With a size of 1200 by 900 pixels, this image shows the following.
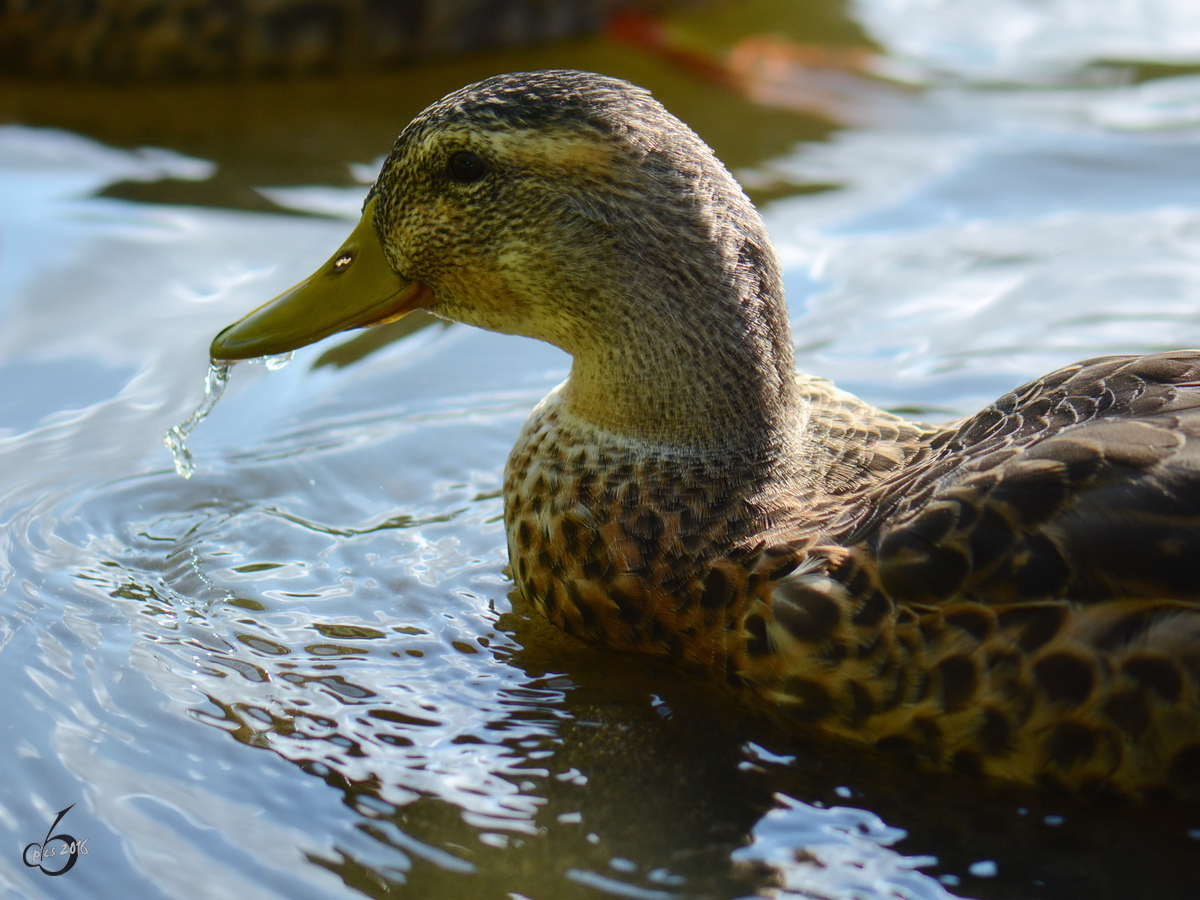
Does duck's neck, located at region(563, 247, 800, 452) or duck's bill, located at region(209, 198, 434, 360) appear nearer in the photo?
duck's neck, located at region(563, 247, 800, 452)

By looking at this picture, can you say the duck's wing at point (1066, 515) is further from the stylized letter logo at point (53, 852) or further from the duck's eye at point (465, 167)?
the stylized letter logo at point (53, 852)

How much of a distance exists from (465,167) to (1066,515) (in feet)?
5.22

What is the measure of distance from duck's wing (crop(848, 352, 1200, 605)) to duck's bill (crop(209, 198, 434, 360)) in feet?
4.49

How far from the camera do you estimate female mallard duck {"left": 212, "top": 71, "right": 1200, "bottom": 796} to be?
2887mm

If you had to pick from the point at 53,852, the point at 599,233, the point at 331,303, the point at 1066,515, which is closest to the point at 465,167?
the point at 599,233

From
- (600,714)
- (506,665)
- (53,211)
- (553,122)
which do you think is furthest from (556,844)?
(53,211)

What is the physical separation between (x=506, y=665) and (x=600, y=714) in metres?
0.31

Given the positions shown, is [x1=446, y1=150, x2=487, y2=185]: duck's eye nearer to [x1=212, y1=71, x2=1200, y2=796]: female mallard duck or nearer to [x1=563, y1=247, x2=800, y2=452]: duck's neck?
[x1=212, y1=71, x2=1200, y2=796]: female mallard duck

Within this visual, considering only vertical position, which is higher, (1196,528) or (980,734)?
(1196,528)

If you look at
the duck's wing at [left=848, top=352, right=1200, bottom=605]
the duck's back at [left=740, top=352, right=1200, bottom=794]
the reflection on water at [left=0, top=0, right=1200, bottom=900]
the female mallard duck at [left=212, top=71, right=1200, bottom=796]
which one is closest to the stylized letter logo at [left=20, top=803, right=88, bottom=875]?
the reflection on water at [left=0, top=0, right=1200, bottom=900]

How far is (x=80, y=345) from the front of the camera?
199 inches

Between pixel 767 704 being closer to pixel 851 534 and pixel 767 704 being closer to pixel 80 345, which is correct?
pixel 851 534

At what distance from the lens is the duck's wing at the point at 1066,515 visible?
2844mm

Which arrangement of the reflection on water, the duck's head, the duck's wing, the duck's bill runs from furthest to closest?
the duck's bill, the duck's head, the reflection on water, the duck's wing
